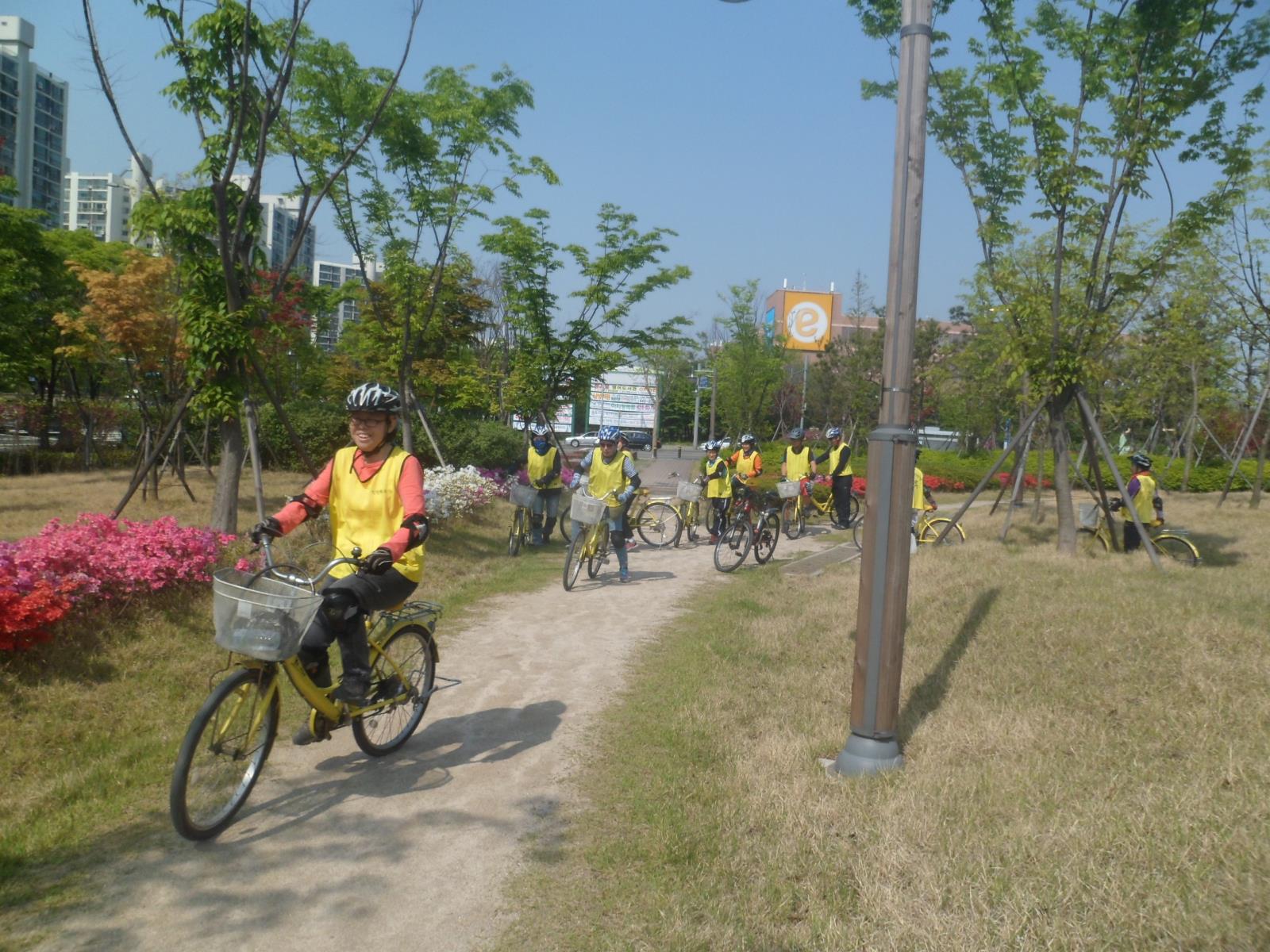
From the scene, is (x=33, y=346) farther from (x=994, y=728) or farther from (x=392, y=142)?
(x=994, y=728)

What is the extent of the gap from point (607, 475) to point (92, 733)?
22.6 feet

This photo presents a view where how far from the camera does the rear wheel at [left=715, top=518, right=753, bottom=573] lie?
12977mm

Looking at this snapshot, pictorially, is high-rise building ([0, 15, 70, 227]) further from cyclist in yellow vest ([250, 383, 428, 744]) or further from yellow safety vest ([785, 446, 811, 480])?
cyclist in yellow vest ([250, 383, 428, 744])

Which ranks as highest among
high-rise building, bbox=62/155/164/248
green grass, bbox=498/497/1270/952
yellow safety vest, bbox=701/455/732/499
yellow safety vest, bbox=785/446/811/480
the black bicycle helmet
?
high-rise building, bbox=62/155/164/248

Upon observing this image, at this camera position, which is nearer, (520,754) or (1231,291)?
(520,754)

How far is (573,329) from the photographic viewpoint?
1878 cm

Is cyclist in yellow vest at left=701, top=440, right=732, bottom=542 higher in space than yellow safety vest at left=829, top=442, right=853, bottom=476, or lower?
lower

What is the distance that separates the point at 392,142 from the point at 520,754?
11.5 meters

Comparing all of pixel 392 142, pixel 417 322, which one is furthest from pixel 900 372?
pixel 417 322

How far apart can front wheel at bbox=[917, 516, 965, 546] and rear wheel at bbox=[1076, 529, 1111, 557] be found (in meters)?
1.62

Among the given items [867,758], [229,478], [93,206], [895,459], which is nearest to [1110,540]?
[867,758]

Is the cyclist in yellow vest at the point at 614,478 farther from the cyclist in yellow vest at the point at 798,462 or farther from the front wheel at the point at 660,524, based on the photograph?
the cyclist in yellow vest at the point at 798,462

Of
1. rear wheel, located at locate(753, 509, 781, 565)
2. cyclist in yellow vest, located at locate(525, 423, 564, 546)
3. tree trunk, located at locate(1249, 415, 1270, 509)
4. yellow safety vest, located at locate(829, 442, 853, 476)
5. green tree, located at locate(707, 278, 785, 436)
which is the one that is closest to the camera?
cyclist in yellow vest, located at locate(525, 423, 564, 546)

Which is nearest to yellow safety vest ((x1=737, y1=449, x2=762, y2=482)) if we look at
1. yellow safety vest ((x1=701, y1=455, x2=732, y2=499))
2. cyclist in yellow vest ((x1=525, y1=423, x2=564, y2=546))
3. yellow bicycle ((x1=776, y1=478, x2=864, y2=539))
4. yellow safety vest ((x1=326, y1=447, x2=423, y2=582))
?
yellow safety vest ((x1=701, y1=455, x2=732, y2=499))
